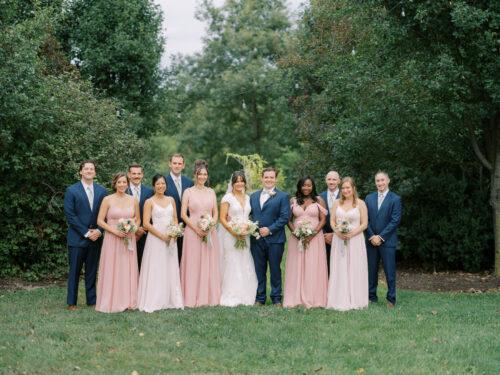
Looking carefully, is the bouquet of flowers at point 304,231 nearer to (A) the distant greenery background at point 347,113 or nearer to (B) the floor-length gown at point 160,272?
(B) the floor-length gown at point 160,272

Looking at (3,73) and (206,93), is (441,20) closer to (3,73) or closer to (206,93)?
(3,73)

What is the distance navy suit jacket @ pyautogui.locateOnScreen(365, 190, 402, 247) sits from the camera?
10109 millimetres

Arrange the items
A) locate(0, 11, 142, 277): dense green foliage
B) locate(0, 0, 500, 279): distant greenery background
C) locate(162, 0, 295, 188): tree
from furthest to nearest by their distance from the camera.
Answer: locate(162, 0, 295, 188): tree
locate(0, 11, 142, 277): dense green foliage
locate(0, 0, 500, 279): distant greenery background

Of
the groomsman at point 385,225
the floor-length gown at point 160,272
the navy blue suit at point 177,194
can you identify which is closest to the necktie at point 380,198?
the groomsman at point 385,225

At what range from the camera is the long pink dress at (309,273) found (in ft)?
33.1

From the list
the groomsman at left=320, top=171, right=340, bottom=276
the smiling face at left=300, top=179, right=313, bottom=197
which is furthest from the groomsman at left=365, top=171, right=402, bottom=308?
the smiling face at left=300, top=179, right=313, bottom=197

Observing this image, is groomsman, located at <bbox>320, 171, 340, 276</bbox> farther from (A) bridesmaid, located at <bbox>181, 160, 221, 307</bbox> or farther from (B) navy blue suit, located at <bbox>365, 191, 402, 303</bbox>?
(A) bridesmaid, located at <bbox>181, 160, 221, 307</bbox>

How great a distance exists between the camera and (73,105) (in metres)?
14.3

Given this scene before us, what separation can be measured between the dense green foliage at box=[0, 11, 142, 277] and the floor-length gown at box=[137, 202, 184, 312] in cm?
412

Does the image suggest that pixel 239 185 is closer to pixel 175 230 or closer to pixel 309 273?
pixel 175 230

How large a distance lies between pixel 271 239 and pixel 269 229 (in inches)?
8.2

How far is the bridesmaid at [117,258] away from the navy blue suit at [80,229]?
0.85 feet

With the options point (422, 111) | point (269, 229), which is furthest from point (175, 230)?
point (422, 111)

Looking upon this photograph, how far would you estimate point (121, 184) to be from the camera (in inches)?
385
